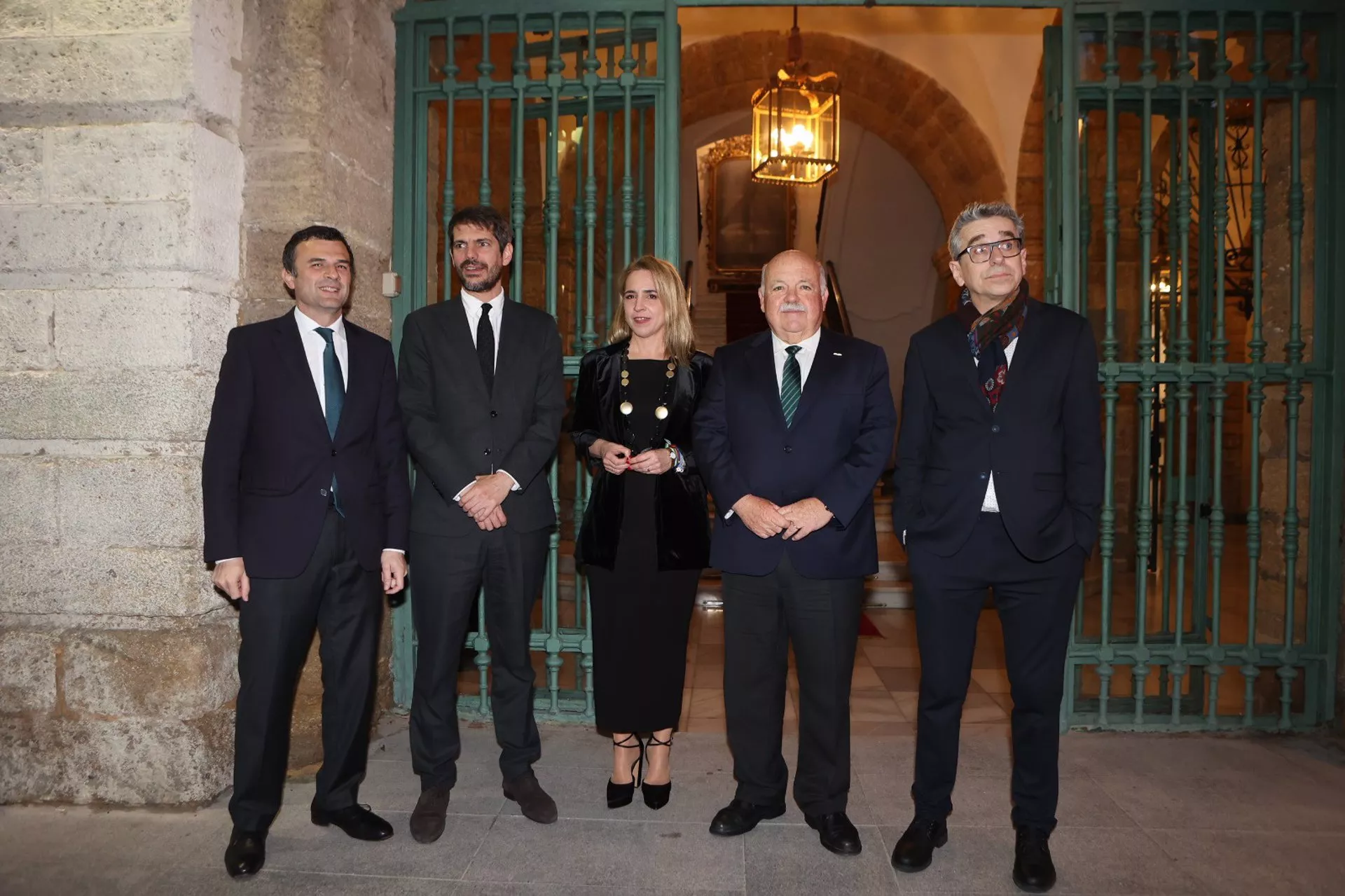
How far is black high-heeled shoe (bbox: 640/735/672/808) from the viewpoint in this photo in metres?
3.18

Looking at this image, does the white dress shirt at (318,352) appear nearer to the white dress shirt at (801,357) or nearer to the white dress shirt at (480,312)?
the white dress shirt at (480,312)

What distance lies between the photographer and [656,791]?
3.19 metres

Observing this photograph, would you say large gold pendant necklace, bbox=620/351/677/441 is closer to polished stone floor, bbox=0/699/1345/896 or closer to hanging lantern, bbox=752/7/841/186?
polished stone floor, bbox=0/699/1345/896

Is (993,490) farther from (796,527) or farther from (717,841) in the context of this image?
(717,841)

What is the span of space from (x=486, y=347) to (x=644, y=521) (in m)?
0.75

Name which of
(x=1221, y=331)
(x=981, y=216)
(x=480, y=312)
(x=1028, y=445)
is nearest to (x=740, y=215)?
(x=1221, y=331)

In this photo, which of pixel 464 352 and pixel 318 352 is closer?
pixel 318 352

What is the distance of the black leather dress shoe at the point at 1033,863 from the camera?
2.62 m

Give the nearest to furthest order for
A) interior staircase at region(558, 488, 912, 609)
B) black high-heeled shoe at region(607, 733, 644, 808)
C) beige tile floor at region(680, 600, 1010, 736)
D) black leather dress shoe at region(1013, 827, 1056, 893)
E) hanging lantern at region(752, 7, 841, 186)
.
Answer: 1. black leather dress shoe at region(1013, 827, 1056, 893)
2. black high-heeled shoe at region(607, 733, 644, 808)
3. beige tile floor at region(680, 600, 1010, 736)
4. hanging lantern at region(752, 7, 841, 186)
5. interior staircase at region(558, 488, 912, 609)

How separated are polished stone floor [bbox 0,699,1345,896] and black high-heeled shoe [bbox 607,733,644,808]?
0.04 meters

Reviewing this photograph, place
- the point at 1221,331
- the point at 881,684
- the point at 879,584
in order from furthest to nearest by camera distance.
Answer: the point at 879,584, the point at 881,684, the point at 1221,331

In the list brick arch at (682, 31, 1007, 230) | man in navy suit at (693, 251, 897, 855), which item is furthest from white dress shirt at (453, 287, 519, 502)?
brick arch at (682, 31, 1007, 230)

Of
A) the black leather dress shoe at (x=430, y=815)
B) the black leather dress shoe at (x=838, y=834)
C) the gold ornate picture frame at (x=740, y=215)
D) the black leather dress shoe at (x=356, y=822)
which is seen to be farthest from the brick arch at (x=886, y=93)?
the black leather dress shoe at (x=356, y=822)

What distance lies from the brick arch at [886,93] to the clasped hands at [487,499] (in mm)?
6361
